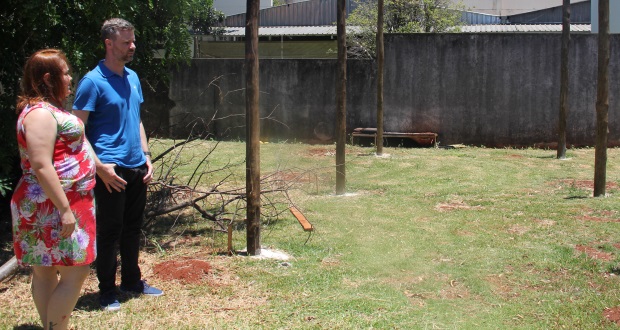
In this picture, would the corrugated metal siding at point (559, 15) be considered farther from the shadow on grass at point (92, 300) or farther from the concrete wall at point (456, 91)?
the shadow on grass at point (92, 300)

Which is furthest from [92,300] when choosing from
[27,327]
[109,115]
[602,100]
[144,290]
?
[602,100]

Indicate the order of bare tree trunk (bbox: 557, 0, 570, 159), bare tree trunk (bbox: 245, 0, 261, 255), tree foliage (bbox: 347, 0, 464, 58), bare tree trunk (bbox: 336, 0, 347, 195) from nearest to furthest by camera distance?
bare tree trunk (bbox: 245, 0, 261, 255) < bare tree trunk (bbox: 336, 0, 347, 195) < bare tree trunk (bbox: 557, 0, 570, 159) < tree foliage (bbox: 347, 0, 464, 58)

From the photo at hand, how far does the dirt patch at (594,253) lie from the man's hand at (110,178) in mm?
4070

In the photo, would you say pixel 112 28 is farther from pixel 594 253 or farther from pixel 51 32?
pixel 594 253

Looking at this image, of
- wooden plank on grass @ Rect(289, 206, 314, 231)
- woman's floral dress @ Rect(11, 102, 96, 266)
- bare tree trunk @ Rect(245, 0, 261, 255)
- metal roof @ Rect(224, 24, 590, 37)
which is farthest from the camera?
metal roof @ Rect(224, 24, 590, 37)

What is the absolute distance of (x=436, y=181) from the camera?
10250 mm

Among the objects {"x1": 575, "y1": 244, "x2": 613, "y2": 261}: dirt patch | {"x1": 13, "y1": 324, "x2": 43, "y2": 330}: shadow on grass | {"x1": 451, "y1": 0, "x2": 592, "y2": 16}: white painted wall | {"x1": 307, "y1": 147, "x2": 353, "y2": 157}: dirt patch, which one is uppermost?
{"x1": 451, "y1": 0, "x2": 592, "y2": 16}: white painted wall

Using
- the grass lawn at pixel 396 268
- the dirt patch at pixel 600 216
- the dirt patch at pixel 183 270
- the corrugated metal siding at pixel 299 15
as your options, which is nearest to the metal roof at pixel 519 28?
the corrugated metal siding at pixel 299 15

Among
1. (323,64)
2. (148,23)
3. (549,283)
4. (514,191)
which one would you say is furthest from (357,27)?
(549,283)

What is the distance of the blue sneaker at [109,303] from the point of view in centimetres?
428

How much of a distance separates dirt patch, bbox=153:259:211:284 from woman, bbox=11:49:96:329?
147 centimetres

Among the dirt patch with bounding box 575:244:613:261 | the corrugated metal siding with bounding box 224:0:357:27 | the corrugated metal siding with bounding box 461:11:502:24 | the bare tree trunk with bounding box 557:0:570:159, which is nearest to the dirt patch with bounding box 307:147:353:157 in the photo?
the bare tree trunk with bounding box 557:0:570:159

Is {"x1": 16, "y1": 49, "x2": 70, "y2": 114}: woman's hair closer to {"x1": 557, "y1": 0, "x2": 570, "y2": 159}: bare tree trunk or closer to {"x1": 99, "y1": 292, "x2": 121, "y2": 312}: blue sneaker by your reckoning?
{"x1": 99, "y1": 292, "x2": 121, "y2": 312}: blue sneaker

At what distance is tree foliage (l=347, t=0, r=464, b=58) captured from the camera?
20859 millimetres
